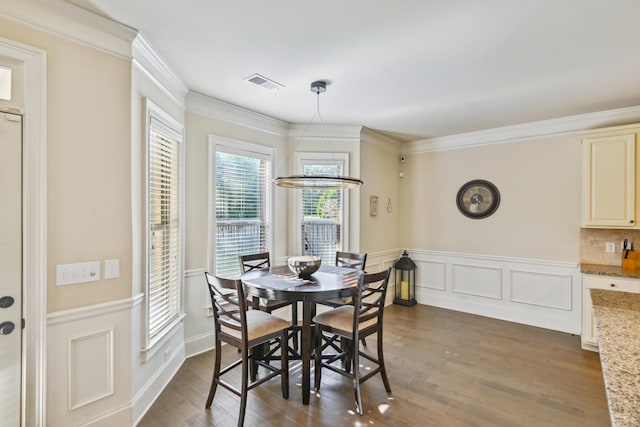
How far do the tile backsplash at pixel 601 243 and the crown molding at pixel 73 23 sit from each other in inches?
205

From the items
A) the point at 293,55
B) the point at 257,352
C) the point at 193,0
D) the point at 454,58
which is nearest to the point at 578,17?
the point at 454,58

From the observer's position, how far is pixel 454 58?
2.48m

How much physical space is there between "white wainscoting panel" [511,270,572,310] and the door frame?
5094 millimetres

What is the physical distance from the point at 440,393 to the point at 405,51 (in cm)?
280

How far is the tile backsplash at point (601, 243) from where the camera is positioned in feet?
12.1

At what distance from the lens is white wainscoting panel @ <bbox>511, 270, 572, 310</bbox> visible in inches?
160

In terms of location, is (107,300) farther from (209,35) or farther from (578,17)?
(578,17)

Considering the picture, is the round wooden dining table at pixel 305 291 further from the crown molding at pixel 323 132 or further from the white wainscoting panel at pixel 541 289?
the white wainscoting panel at pixel 541 289

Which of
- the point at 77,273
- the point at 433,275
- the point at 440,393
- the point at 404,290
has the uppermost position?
the point at 77,273

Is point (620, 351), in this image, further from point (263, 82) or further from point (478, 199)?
point (478, 199)

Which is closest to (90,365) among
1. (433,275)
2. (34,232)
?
(34,232)

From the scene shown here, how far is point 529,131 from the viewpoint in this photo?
14.1ft

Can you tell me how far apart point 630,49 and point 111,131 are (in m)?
3.78

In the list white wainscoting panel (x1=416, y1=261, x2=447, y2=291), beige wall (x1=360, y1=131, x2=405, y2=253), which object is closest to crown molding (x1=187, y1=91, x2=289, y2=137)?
beige wall (x1=360, y1=131, x2=405, y2=253)
